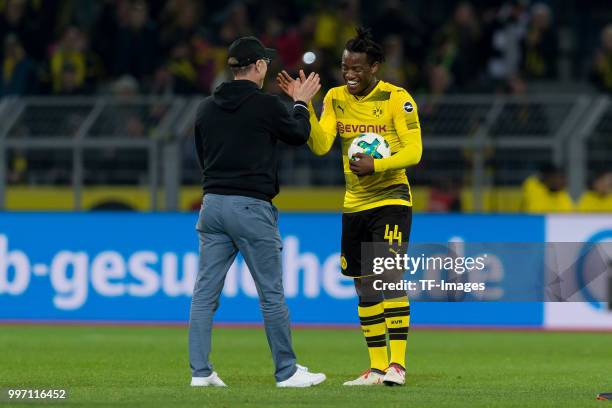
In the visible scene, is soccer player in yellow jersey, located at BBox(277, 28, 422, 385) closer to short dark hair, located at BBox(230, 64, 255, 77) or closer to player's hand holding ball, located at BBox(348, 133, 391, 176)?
player's hand holding ball, located at BBox(348, 133, 391, 176)

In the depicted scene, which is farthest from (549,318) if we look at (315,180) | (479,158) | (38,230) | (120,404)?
(120,404)

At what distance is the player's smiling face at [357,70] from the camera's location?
32.9 feet

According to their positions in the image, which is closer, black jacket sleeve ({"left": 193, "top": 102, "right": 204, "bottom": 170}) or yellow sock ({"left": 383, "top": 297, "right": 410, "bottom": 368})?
black jacket sleeve ({"left": 193, "top": 102, "right": 204, "bottom": 170})

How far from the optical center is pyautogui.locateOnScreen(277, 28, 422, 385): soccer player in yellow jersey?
9984mm

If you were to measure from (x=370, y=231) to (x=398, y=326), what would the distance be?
26.1 inches

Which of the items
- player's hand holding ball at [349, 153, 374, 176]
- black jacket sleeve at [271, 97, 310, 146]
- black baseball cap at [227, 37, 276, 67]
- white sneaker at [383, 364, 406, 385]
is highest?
black baseball cap at [227, 37, 276, 67]

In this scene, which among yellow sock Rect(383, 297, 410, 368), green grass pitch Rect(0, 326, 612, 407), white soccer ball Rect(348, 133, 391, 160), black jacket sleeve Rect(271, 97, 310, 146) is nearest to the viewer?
green grass pitch Rect(0, 326, 612, 407)

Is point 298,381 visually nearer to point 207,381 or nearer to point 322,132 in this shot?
point 207,381

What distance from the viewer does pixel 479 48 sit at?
2161 cm

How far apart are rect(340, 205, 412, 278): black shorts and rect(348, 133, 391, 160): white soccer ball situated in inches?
15.9

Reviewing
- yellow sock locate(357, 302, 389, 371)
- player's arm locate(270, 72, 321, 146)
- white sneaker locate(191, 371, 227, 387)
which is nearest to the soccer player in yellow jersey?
yellow sock locate(357, 302, 389, 371)

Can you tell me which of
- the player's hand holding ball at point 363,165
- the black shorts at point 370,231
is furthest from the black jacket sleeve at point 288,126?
the black shorts at point 370,231

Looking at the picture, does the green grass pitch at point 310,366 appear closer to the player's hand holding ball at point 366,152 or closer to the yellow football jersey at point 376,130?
the yellow football jersey at point 376,130

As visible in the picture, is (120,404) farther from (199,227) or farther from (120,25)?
(120,25)
